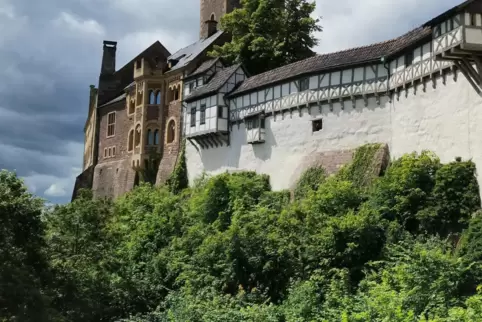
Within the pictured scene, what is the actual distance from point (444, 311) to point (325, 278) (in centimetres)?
636

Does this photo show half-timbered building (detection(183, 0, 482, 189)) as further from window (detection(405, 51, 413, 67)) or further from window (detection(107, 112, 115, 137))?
window (detection(107, 112, 115, 137))

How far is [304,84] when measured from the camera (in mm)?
34750

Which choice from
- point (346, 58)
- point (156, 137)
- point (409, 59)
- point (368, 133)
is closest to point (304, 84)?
point (346, 58)

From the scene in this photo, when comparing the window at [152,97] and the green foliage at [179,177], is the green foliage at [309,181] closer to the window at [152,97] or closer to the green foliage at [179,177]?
the green foliage at [179,177]

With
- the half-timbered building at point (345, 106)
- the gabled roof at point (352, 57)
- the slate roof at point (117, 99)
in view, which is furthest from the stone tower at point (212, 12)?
the gabled roof at point (352, 57)

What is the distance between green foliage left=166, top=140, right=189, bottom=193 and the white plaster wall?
751 mm

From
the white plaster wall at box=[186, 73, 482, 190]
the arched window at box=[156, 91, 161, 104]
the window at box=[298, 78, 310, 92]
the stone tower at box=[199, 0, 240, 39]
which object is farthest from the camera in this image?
the stone tower at box=[199, 0, 240, 39]

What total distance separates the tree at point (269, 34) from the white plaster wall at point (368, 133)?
21.5 ft

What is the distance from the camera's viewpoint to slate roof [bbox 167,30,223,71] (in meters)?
47.3

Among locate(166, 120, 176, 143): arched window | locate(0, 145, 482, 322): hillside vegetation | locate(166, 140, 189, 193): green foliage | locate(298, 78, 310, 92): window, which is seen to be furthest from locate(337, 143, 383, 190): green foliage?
locate(166, 120, 176, 143): arched window

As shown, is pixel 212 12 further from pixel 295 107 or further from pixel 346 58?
pixel 346 58

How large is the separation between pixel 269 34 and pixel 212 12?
44.0 ft

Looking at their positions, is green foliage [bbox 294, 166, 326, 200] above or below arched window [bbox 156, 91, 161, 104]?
below

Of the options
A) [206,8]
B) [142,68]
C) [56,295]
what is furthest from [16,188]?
[206,8]
